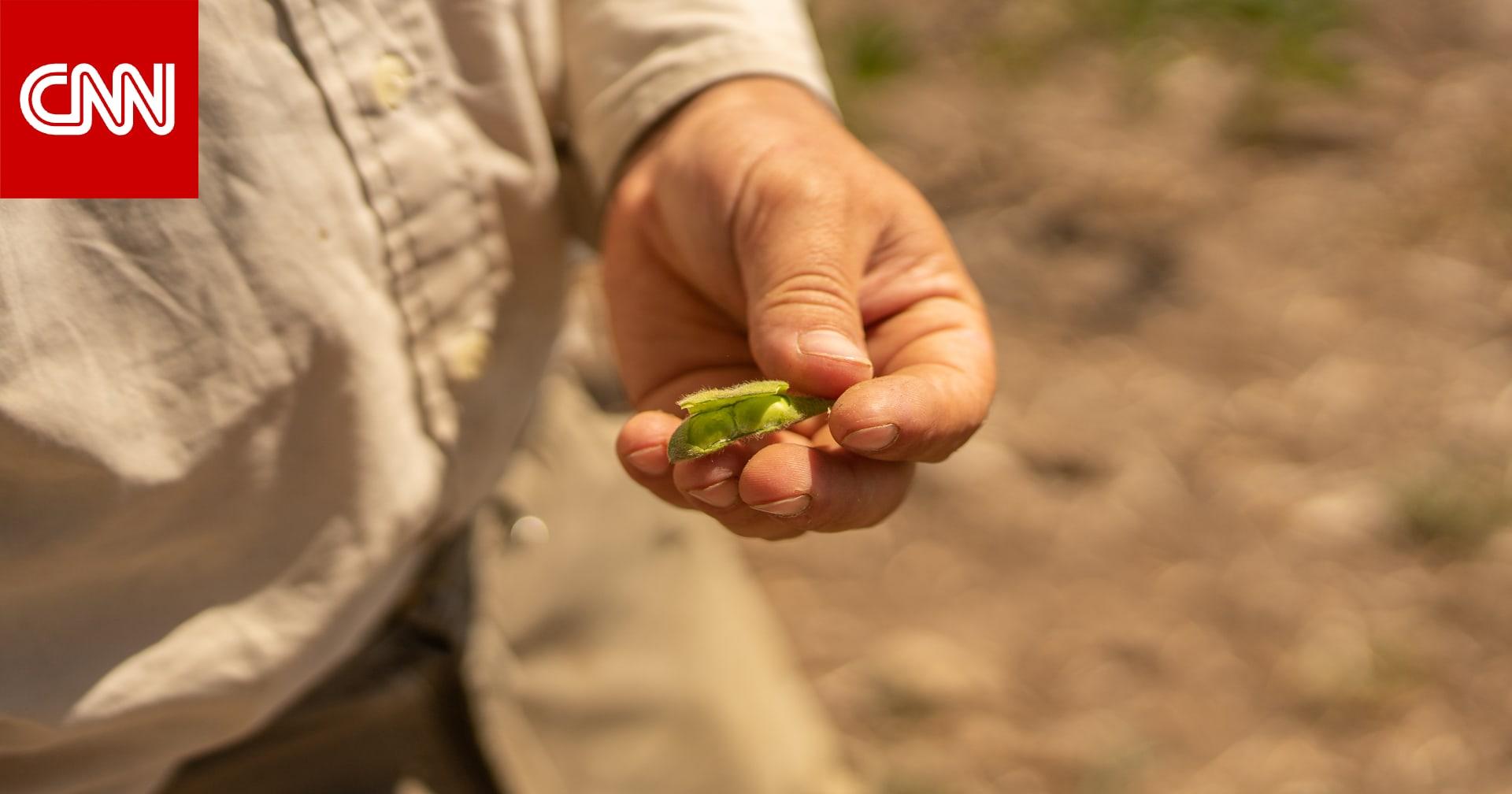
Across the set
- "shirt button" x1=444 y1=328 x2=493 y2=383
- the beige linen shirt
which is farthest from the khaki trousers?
"shirt button" x1=444 y1=328 x2=493 y2=383

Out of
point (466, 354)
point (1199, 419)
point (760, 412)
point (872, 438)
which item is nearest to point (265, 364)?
point (466, 354)

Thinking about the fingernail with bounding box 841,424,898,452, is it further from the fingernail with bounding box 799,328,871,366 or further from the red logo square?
the red logo square

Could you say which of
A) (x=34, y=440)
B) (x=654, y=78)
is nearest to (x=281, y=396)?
(x=34, y=440)

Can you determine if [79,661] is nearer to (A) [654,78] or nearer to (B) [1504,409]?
(A) [654,78]

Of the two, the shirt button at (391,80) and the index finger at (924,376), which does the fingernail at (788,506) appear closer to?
the index finger at (924,376)

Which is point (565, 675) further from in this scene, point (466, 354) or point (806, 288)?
point (806, 288)
